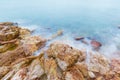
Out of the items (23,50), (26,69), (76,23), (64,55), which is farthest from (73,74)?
(76,23)

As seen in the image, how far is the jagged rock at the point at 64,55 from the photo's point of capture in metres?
15.5

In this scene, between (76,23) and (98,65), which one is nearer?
(98,65)

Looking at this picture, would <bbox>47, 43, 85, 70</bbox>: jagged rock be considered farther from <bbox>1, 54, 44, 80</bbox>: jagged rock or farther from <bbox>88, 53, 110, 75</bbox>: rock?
<bbox>1, 54, 44, 80</bbox>: jagged rock

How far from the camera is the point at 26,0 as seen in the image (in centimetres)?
5119

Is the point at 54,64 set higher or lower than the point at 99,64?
higher

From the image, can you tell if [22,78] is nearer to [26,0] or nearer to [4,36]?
[4,36]

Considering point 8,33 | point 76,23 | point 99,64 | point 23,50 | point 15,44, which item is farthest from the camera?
point 76,23

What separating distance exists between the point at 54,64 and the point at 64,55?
1351mm

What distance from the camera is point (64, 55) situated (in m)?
16.1

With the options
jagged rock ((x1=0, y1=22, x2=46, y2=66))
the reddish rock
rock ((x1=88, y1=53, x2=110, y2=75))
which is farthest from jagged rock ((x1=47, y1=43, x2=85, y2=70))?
the reddish rock

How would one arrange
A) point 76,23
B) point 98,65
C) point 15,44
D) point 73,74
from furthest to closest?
point 76,23, point 15,44, point 98,65, point 73,74

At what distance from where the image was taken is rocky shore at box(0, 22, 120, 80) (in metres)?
Result: 14.6

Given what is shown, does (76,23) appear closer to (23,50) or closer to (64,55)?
(23,50)

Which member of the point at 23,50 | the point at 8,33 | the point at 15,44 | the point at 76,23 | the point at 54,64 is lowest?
the point at 76,23
